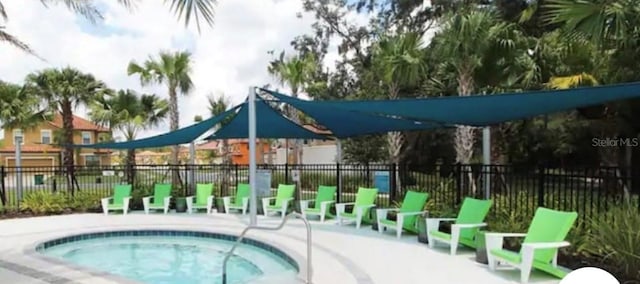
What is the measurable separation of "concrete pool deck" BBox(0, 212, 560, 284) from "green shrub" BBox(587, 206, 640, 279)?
2.15 ft

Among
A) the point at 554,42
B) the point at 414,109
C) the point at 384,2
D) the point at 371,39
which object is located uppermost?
the point at 384,2

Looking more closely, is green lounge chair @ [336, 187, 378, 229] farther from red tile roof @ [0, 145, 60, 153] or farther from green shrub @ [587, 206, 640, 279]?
red tile roof @ [0, 145, 60, 153]

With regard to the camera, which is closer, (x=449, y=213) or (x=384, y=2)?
(x=449, y=213)

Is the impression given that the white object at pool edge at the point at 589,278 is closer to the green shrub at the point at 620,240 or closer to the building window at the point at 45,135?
the green shrub at the point at 620,240

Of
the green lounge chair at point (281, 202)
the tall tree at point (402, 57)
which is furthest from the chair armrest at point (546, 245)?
the green lounge chair at point (281, 202)

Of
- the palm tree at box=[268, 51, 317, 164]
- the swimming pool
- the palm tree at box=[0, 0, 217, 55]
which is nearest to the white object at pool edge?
the palm tree at box=[0, 0, 217, 55]

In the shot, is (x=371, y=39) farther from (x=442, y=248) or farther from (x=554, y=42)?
(x=442, y=248)

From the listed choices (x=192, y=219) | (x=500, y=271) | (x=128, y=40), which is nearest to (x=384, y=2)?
(x=128, y=40)

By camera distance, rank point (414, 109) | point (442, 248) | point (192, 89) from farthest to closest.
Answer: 1. point (192, 89)
2. point (442, 248)
3. point (414, 109)

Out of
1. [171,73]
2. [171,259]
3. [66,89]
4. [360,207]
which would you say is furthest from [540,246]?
[66,89]

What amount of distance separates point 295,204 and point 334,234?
129 inches

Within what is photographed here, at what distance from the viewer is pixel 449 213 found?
8773 millimetres

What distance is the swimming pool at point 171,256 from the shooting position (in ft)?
24.0

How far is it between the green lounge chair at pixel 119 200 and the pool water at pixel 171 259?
260 cm
